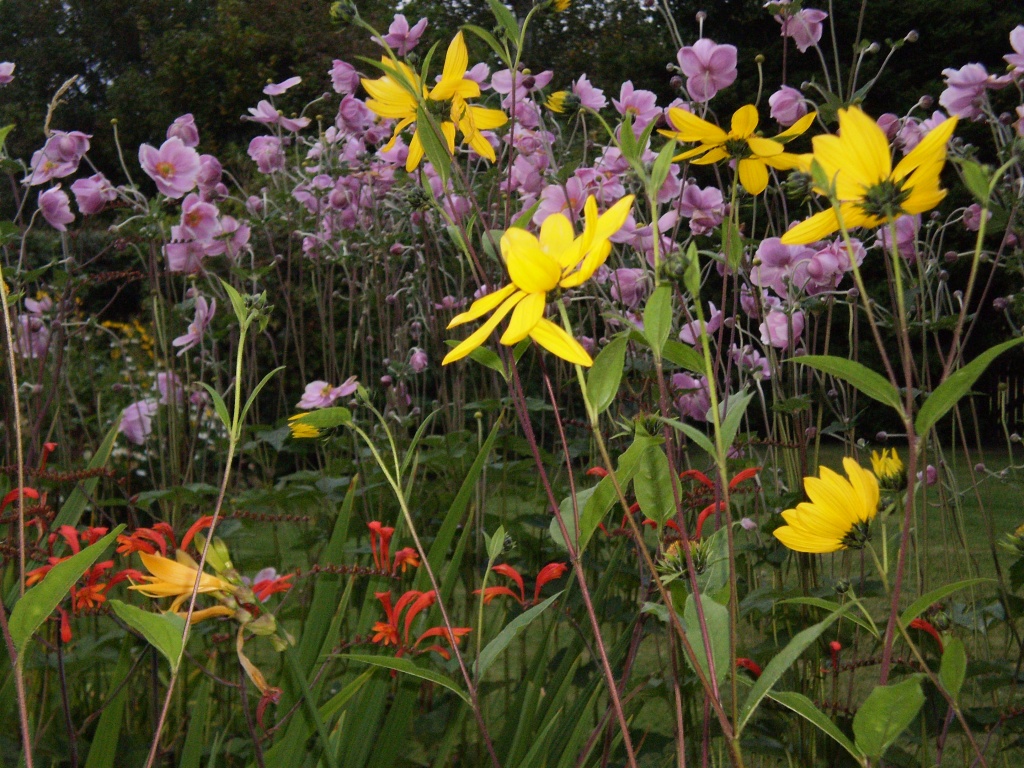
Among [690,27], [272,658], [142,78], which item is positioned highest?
[142,78]

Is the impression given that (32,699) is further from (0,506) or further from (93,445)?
(93,445)

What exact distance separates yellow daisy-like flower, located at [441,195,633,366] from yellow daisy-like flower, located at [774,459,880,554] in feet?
0.66

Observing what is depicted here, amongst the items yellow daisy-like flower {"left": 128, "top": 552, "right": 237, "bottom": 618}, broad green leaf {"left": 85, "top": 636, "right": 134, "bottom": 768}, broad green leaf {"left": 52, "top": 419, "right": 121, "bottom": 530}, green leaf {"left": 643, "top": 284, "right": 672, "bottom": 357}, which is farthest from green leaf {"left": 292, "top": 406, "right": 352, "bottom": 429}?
broad green leaf {"left": 52, "top": 419, "right": 121, "bottom": 530}

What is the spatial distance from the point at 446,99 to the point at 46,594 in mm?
454

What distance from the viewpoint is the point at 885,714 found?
48 cm

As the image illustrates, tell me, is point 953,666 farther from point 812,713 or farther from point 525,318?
point 525,318

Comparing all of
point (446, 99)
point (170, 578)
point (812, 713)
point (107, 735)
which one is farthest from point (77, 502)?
point (812, 713)

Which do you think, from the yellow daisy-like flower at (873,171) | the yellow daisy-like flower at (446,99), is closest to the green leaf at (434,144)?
the yellow daisy-like flower at (446,99)

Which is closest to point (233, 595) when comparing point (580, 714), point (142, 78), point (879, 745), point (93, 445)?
point (879, 745)

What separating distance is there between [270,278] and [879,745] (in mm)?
4630

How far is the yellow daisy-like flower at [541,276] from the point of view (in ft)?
1.55

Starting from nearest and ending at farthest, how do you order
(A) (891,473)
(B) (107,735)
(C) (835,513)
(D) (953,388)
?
1. (D) (953,388)
2. (C) (835,513)
3. (A) (891,473)
4. (B) (107,735)

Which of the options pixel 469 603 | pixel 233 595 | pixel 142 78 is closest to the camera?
pixel 233 595

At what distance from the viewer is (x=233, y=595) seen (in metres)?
0.65
